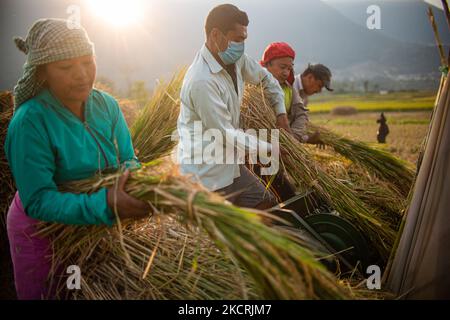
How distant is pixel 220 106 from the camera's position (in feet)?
7.59

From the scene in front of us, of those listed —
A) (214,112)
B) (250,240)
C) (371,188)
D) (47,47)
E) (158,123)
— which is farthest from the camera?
(158,123)

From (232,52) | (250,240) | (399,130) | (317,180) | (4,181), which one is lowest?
(399,130)

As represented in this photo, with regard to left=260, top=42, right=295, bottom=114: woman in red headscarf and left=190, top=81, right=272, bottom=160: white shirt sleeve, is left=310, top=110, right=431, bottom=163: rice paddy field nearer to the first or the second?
left=260, top=42, right=295, bottom=114: woman in red headscarf

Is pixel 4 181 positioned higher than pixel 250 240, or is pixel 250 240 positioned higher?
pixel 250 240

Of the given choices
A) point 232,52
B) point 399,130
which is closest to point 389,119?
point 399,130

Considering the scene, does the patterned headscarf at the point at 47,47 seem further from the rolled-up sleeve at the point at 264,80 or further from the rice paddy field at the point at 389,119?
the rice paddy field at the point at 389,119

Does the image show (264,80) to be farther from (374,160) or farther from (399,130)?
(399,130)

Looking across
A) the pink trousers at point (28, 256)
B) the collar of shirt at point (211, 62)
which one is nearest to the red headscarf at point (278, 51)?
the collar of shirt at point (211, 62)

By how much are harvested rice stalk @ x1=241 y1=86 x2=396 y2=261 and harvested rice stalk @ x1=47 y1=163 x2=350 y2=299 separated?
1.23 m

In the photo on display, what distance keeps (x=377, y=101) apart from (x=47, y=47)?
70.0ft

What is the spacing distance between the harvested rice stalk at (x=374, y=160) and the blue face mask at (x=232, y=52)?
1.55 meters

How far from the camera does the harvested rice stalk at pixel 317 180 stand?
2.45 m

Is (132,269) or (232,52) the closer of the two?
(132,269)
